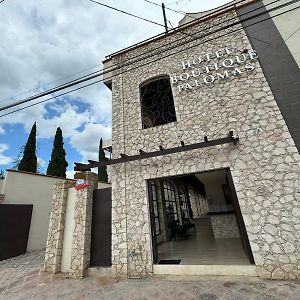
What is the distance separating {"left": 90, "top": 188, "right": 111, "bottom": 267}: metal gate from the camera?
18.3ft

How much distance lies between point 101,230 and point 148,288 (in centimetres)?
232

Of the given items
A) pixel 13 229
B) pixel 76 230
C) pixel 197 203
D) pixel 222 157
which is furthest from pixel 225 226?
pixel 197 203

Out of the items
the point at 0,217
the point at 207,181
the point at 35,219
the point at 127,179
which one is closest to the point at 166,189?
the point at 207,181

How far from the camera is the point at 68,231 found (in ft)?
20.4

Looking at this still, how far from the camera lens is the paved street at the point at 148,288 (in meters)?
3.59

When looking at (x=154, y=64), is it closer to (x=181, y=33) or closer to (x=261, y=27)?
(x=181, y=33)

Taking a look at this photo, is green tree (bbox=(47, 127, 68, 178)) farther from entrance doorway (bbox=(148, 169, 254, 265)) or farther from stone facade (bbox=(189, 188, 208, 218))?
stone facade (bbox=(189, 188, 208, 218))

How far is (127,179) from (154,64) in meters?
4.55

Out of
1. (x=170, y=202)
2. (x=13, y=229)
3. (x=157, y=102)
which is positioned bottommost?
(x=13, y=229)

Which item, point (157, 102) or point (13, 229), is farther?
point (13, 229)

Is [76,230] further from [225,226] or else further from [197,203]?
[197,203]

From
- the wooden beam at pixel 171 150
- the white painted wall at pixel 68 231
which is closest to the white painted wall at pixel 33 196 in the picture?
the white painted wall at pixel 68 231

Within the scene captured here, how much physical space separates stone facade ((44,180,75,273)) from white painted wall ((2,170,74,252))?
4219mm

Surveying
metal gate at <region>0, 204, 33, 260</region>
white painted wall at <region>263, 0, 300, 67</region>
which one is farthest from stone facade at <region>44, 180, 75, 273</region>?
white painted wall at <region>263, 0, 300, 67</region>
